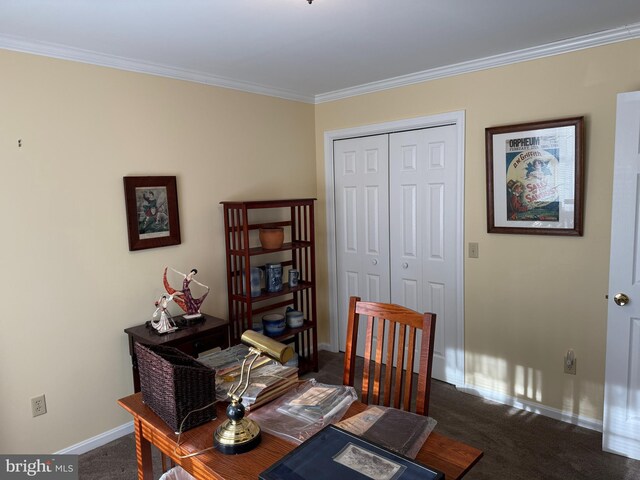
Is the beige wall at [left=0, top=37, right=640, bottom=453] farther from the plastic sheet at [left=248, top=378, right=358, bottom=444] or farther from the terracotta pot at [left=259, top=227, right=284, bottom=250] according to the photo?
the plastic sheet at [left=248, top=378, right=358, bottom=444]

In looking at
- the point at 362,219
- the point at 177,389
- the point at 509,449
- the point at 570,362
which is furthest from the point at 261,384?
the point at 362,219

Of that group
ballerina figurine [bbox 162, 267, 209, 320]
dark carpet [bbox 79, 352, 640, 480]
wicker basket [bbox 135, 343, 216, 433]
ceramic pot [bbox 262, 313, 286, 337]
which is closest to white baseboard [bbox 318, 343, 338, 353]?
ceramic pot [bbox 262, 313, 286, 337]

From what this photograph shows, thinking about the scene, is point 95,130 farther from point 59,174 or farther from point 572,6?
point 572,6

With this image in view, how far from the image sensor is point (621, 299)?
2396mm

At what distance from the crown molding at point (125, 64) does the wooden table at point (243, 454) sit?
2064 millimetres

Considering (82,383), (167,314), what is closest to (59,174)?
(167,314)

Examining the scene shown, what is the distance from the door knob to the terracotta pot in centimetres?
217

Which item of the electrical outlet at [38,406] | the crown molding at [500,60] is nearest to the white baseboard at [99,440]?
the electrical outlet at [38,406]

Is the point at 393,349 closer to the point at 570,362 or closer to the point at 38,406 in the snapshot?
the point at 570,362

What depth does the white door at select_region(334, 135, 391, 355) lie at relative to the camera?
371cm

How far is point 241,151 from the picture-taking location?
3443 millimetres

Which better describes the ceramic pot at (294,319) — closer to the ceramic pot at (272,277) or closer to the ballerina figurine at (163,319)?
the ceramic pot at (272,277)

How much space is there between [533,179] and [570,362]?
119cm

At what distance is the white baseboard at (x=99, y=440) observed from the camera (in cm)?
262
